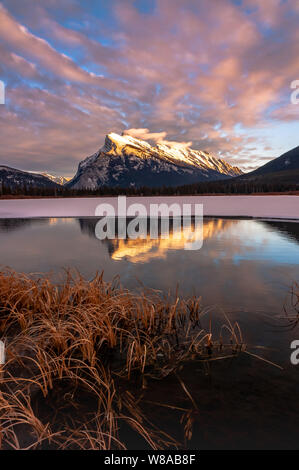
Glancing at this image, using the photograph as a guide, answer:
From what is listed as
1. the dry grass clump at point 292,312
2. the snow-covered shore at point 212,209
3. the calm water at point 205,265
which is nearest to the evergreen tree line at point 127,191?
the snow-covered shore at point 212,209

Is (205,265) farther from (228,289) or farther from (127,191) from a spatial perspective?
(127,191)

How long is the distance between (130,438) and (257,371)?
2.96 meters

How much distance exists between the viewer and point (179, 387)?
499 cm

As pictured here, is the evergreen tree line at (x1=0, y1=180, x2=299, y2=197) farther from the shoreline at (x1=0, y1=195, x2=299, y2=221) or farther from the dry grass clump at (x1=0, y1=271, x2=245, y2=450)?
the dry grass clump at (x1=0, y1=271, x2=245, y2=450)

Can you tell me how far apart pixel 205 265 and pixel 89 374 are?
1097 centimetres

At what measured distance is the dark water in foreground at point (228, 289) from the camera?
4250 mm

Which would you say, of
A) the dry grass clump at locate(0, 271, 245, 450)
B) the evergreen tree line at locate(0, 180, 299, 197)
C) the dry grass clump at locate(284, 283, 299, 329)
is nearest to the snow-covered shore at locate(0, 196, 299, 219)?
the dry grass clump at locate(284, 283, 299, 329)

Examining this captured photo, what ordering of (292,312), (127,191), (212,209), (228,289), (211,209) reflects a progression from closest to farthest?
(292,312)
(228,289)
(212,209)
(211,209)
(127,191)

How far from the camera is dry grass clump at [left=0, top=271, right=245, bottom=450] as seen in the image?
12.8 feet

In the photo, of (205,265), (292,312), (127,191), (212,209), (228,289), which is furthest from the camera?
(127,191)

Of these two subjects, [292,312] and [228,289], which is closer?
[292,312]

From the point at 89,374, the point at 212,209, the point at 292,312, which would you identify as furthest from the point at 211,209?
the point at 89,374

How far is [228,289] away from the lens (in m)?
10.7

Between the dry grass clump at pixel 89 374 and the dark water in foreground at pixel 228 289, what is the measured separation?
1.56ft
